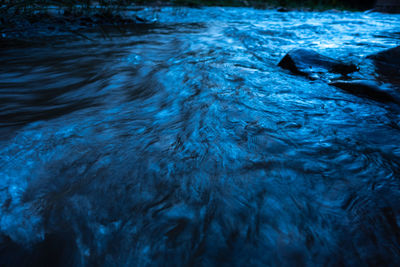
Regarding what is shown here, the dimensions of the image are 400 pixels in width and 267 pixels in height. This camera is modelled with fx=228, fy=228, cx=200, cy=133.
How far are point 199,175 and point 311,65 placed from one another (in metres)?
1.78

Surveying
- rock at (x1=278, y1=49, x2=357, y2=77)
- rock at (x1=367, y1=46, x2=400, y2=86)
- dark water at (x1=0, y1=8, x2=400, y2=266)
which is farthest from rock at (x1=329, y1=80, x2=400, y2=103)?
rock at (x1=367, y1=46, x2=400, y2=86)

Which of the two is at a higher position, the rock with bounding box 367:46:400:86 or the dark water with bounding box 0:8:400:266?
the rock with bounding box 367:46:400:86

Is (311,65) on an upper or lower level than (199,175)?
upper

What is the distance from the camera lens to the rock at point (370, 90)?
59.1 inches

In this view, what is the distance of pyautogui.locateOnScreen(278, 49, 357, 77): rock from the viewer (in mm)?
2062

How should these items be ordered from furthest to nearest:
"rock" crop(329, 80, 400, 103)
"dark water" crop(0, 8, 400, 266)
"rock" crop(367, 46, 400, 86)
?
1. "rock" crop(367, 46, 400, 86)
2. "rock" crop(329, 80, 400, 103)
3. "dark water" crop(0, 8, 400, 266)

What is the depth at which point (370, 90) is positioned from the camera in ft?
5.15

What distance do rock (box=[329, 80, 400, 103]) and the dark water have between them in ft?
0.23

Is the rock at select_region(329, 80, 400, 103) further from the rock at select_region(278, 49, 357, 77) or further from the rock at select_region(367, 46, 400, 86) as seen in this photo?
the rock at select_region(367, 46, 400, 86)

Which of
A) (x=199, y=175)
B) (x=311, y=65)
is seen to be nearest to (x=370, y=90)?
(x=311, y=65)

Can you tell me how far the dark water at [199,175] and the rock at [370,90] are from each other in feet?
0.23

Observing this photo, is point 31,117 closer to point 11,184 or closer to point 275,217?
point 11,184

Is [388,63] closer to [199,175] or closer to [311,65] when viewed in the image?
[311,65]

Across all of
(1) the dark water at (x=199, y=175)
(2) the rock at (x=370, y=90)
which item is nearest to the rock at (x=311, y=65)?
(1) the dark water at (x=199, y=175)
